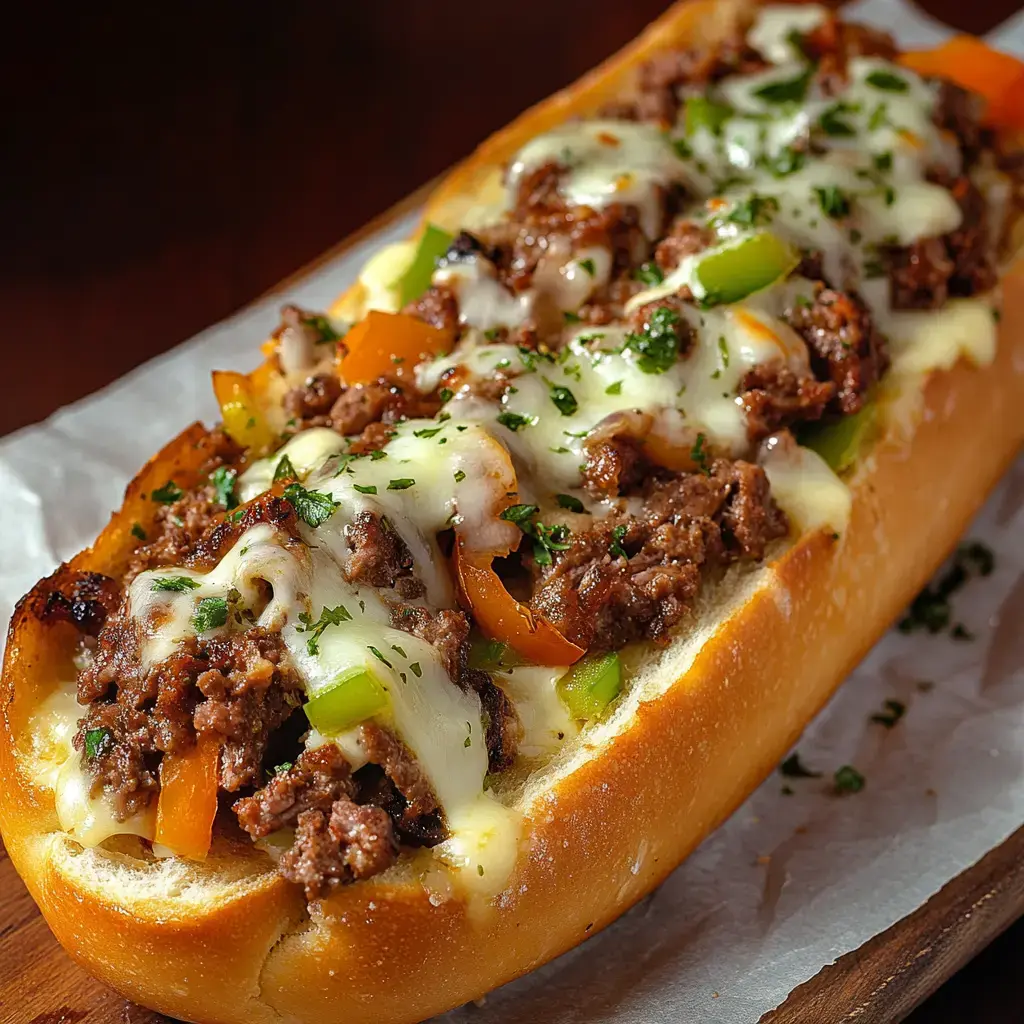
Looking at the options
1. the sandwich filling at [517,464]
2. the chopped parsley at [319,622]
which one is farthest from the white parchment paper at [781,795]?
the chopped parsley at [319,622]

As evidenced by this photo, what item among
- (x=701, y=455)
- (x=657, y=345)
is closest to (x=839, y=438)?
(x=701, y=455)

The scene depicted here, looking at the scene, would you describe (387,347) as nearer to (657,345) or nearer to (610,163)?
(657,345)

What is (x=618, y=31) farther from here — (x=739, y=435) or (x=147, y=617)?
(x=147, y=617)

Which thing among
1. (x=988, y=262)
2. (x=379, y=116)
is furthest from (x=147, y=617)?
(x=379, y=116)

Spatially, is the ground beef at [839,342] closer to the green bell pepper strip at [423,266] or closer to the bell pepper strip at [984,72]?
the green bell pepper strip at [423,266]

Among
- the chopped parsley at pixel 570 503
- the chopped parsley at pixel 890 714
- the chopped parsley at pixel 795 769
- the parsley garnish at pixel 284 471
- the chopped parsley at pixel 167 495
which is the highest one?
the parsley garnish at pixel 284 471

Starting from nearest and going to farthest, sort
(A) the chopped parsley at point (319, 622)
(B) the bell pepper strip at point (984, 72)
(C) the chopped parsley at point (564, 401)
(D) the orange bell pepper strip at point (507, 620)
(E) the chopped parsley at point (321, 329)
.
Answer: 1. (A) the chopped parsley at point (319, 622)
2. (D) the orange bell pepper strip at point (507, 620)
3. (C) the chopped parsley at point (564, 401)
4. (E) the chopped parsley at point (321, 329)
5. (B) the bell pepper strip at point (984, 72)

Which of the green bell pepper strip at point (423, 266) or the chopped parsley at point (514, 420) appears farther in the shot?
the green bell pepper strip at point (423, 266)
